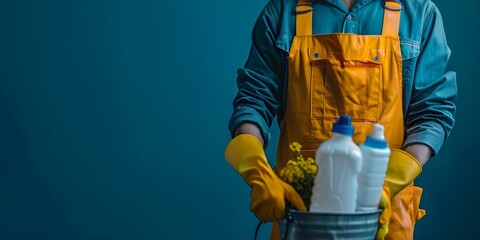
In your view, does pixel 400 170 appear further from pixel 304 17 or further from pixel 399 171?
pixel 304 17

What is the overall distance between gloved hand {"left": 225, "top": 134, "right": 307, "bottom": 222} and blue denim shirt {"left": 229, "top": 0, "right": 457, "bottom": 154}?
4.6 inches

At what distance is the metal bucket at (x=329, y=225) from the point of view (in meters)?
1.01

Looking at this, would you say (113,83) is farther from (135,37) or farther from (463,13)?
(463,13)

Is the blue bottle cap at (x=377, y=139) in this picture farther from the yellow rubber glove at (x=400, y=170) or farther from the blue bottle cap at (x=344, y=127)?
the yellow rubber glove at (x=400, y=170)

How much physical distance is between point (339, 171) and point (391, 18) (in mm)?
592

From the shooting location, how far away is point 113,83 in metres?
2.45

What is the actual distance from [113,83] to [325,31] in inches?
45.9

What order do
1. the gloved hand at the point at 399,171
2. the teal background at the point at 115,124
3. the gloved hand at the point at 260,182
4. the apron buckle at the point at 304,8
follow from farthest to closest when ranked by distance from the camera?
the teal background at the point at 115,124 → the apron buckle at the point at 304,8 → the gloved hand at the point at 399,171 → the gloved hand at the point at 260,182

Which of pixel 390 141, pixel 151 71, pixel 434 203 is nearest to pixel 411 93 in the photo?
pixel 390 141

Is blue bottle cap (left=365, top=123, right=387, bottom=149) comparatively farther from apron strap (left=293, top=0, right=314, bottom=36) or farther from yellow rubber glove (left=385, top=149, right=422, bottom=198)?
apron strap (left=293, top=0, right=314, bottom=36)

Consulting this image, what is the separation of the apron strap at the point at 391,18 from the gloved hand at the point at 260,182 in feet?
1.31

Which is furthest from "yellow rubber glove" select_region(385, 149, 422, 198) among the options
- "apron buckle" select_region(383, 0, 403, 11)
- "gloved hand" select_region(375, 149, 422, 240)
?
"apron buckle" select_region(383, 0, 403, 11)

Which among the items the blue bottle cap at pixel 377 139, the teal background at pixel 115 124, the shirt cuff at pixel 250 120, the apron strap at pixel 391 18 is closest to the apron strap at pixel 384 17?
the apron strap at pixel 391 18

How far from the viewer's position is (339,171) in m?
1.02
